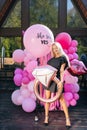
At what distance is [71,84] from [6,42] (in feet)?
15.1

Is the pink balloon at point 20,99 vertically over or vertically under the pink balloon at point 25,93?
under

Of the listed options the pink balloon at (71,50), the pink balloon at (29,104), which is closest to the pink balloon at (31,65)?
the pink balloon at (29,104)

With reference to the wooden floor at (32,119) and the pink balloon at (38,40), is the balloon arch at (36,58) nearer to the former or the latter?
the pink balloon at (38,40)

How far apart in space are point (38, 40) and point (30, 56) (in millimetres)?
749

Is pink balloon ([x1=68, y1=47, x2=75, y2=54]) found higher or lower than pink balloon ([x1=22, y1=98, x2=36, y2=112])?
higher

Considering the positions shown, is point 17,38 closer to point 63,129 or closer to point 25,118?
point 25,118

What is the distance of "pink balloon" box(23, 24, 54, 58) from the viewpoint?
675 cm

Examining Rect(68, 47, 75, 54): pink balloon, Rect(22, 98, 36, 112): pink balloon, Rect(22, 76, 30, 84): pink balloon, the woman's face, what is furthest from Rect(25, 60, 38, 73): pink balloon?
the woman's face

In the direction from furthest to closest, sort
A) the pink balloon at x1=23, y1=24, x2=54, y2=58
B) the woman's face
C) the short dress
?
1. the pink balloon at x1=23, y1=24, x2=54, y2=58
2. the woman's face
3. the short dress

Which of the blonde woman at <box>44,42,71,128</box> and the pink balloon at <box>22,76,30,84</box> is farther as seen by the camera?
the pink balloon at <box>22,76,30,84</box>

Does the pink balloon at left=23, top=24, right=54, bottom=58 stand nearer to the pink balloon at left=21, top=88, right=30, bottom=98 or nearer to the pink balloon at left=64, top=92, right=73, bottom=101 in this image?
the pink balloon at left=21, top=88, right=30, bottom=98

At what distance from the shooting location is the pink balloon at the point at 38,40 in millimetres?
6746

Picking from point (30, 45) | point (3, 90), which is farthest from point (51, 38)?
point (3, 90)

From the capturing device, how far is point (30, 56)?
24.3ft
